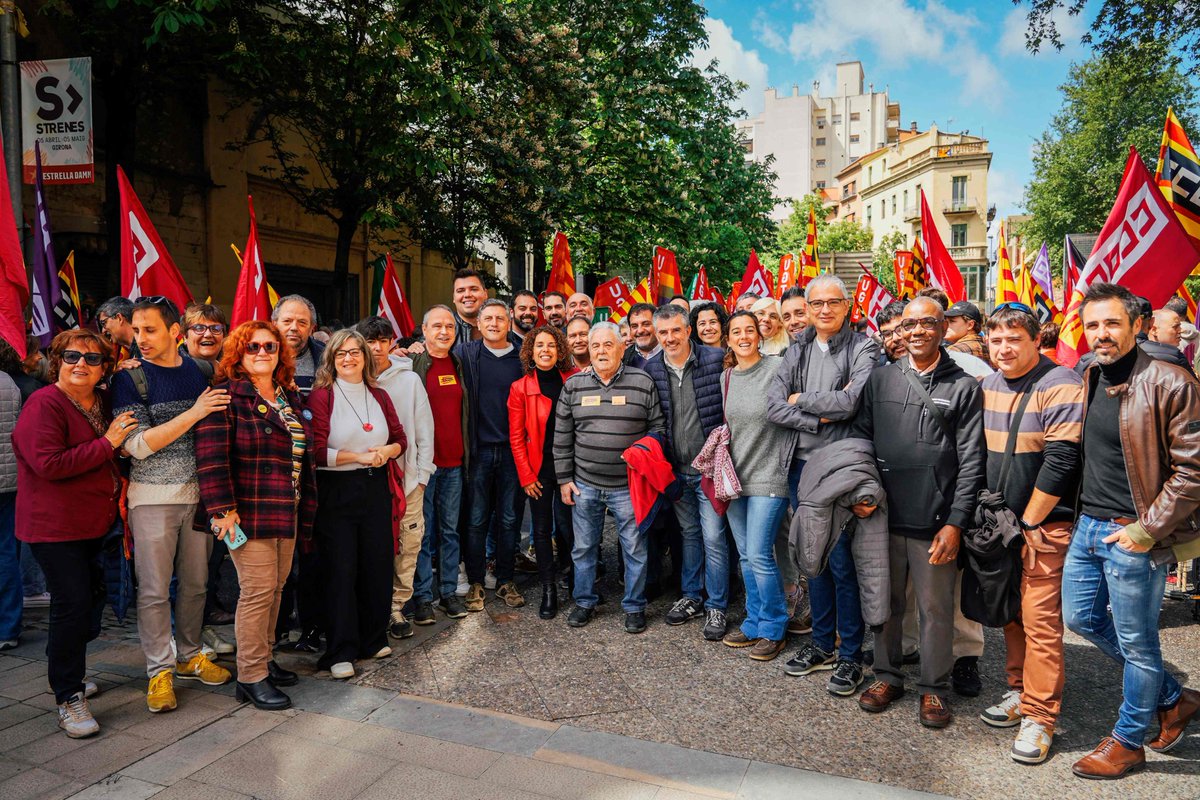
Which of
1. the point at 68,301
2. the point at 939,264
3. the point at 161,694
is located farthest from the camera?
the point at 939,264

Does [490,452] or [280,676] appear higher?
[490,452]

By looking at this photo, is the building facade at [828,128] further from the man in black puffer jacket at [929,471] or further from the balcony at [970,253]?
the man in black puffer jacket at [929,471]

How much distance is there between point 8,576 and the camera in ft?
16.6

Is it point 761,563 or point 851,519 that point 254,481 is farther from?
point 851,519

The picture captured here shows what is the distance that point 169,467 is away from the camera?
417 centimetres

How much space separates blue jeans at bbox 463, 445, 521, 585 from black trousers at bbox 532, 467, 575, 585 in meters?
0.21

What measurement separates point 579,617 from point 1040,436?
10.5ft

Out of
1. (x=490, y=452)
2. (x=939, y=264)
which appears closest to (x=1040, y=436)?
(x=490, y=452)

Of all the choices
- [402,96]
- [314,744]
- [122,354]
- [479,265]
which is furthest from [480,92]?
[314,744]

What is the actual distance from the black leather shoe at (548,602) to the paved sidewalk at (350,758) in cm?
149

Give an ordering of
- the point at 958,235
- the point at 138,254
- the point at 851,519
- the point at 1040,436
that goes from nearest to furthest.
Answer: the point at 1040,436 < the point at 851,519 < the point at 138,254 < the point at 958,235

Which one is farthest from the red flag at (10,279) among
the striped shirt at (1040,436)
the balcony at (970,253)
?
the balcony at (970,253)

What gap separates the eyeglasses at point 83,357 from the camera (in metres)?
3.94

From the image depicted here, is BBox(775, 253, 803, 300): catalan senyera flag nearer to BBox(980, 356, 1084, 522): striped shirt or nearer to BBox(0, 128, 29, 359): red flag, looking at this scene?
BBox(980, 356, 1084, 522): striped shirt
